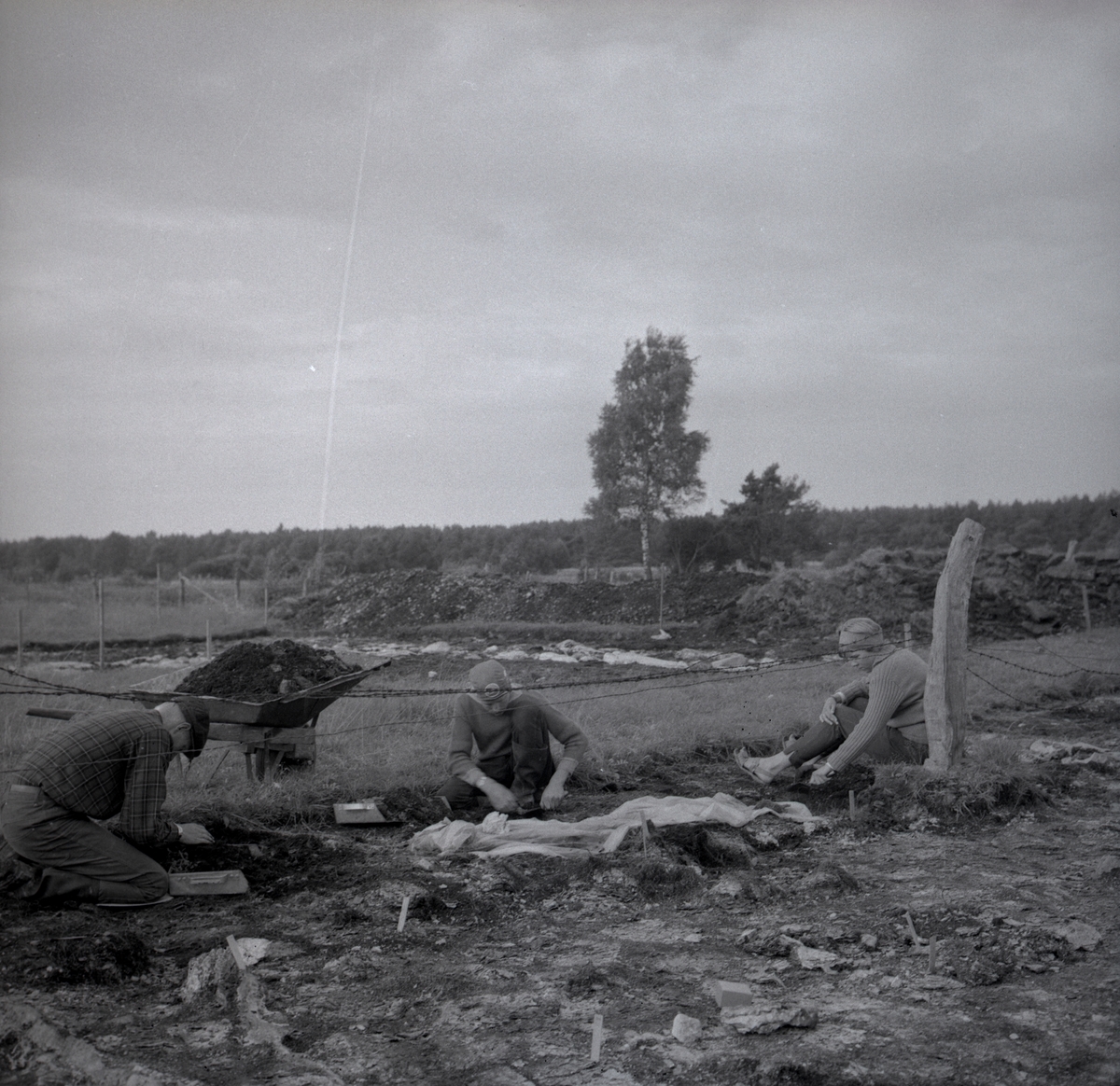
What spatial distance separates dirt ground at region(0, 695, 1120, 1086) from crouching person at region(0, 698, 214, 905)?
0.14 m

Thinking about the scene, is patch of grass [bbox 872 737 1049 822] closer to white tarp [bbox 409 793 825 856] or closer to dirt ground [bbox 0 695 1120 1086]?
dirt ground [bbox 0 695 1120 1086]

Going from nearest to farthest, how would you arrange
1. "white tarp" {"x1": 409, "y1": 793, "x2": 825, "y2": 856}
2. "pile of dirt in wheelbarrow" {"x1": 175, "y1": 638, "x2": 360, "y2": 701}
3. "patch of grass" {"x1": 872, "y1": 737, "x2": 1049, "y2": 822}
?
"white tarp" {"x1": 409, "y1": 793, "x2": 825, "y2": 856}, "patch of grass" {"x1": 872, "y1": 737, "x2": 1049, "y2": 822}, "pile of dirt in wheelbarrow" {"x1": 175, "y1": 638, "x2": 360, "y2": 701}

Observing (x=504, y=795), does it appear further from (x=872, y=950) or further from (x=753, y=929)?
(x=872, y=950)

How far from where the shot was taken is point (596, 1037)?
11.3 feet

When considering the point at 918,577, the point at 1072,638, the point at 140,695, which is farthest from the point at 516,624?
Answer: the point at 140,695

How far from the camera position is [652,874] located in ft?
17.3

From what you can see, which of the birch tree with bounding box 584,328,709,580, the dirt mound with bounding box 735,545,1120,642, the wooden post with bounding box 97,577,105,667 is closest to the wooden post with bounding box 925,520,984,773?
the wooden post with bounding box 97,577,105,667

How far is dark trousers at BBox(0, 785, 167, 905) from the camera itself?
15.7ft

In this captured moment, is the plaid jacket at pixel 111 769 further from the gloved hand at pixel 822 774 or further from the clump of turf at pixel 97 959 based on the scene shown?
the gloved hand at pixel 822 774

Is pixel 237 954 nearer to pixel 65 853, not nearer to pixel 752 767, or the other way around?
pixel 65 853

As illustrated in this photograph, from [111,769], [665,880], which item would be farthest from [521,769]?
[111,769]

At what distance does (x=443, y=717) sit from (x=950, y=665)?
456 cm

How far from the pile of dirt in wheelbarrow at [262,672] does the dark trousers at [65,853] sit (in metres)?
2.31

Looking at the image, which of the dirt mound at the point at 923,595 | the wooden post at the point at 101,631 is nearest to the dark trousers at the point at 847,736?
the wooden post at the point at 101,631
